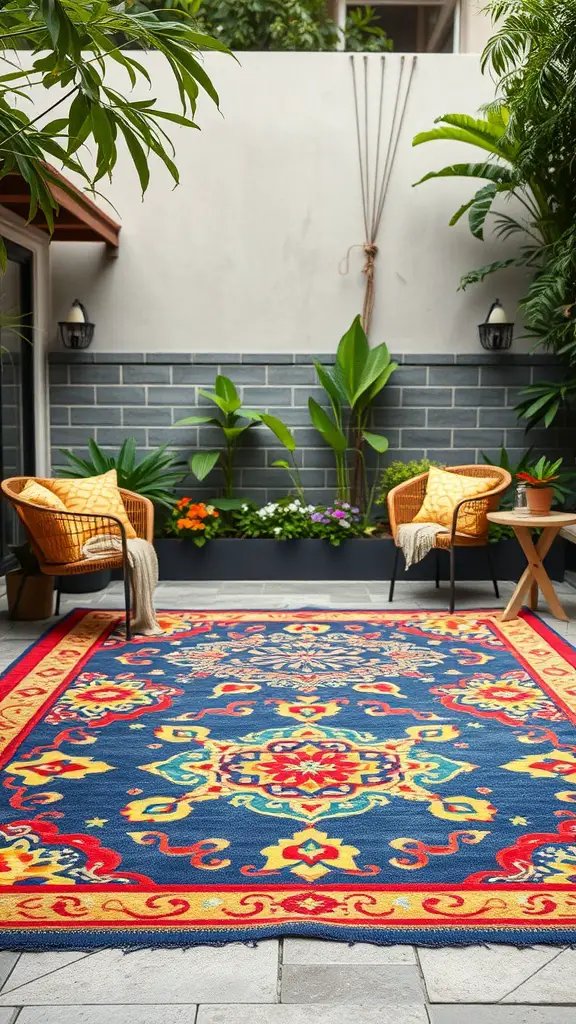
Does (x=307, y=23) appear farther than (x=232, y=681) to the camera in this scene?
Yes

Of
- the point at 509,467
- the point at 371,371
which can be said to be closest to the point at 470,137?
the point at 371,371

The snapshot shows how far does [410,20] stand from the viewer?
812 cm

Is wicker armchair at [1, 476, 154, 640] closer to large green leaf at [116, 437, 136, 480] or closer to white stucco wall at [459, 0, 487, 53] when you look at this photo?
large green leaf at [116, 437, 136, 480]

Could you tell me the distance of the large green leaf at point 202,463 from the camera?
677 cm

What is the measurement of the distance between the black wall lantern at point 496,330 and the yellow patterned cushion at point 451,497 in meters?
1.26

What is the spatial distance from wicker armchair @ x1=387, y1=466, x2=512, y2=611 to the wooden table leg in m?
0.35

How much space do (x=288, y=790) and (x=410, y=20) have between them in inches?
279

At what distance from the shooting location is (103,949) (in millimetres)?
2258

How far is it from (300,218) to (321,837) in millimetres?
5375

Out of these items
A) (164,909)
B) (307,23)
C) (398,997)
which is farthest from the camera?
(307,23)

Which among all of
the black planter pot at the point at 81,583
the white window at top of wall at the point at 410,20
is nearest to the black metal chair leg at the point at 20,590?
the black planter pot at the point at 81,583

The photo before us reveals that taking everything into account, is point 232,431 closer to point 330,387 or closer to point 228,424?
point 228,424

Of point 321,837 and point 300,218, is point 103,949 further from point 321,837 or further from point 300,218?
point 300,218

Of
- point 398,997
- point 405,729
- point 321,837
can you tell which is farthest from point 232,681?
point 398,997
